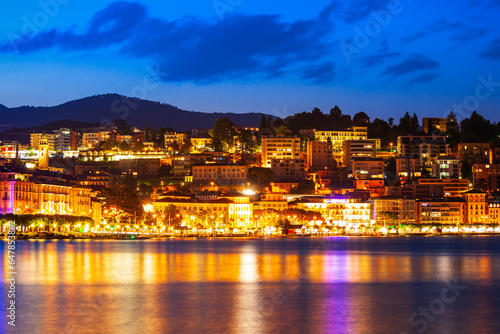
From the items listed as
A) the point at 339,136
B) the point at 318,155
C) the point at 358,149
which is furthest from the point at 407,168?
the point at 339,136

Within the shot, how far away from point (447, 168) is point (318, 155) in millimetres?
23708

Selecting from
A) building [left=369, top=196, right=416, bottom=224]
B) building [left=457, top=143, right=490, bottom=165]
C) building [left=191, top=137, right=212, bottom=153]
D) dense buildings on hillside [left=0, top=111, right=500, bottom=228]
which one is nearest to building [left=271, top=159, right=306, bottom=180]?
dense buildings on hillside [left=0, top=111, right=500, bottom=228]

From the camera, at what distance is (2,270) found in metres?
47.5

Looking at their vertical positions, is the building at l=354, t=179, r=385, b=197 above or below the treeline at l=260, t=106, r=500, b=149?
below

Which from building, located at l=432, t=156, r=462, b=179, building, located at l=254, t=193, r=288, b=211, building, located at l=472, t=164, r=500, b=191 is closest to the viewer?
building, located at l=254, t=193, r=288, b=211

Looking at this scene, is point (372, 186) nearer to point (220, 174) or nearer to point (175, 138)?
point (220, 174)

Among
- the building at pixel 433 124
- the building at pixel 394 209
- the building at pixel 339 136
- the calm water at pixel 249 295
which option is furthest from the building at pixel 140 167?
the calm water at pixel 249 295

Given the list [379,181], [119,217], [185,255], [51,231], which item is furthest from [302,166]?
[185,255]

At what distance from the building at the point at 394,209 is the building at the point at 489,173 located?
19241 millimetres

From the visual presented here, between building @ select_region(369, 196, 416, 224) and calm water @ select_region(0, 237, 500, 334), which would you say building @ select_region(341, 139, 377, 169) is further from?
calm water @ select_region(0, 237, 500, 334)

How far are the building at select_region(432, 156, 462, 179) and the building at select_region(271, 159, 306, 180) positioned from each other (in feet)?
74.4

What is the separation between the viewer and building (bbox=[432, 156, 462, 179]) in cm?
13638

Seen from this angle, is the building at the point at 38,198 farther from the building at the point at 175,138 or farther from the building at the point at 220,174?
the building at the point at 175,138

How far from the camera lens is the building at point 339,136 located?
509 ft
